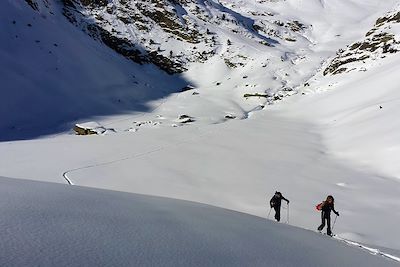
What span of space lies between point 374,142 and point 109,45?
2536 inches

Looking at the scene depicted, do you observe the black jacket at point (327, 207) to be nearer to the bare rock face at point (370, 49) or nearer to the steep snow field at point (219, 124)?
the steep snow field at point (219, 124)

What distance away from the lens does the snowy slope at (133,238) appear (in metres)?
4.29

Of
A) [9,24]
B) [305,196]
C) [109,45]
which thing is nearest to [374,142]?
[305,196]

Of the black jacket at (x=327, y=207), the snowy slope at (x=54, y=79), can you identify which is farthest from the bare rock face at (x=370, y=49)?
the black jacket at (x=327, y=207)

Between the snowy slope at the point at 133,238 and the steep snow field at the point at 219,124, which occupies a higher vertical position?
the steep snow field at the point at 219,124

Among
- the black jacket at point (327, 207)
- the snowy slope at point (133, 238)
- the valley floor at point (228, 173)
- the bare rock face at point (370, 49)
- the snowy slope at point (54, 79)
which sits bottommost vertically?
the snowy slope at point (133, 238)

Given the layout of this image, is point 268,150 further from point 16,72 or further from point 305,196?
point 16,72

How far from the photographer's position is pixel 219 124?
41094 mm

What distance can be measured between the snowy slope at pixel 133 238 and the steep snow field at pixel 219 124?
1.35 meters

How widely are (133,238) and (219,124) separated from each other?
35892 millimetres

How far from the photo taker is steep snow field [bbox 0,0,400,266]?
1673 centimetres

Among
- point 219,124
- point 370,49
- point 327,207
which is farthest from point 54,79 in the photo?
point 327,207

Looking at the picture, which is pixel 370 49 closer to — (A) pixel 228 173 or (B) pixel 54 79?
(B) pixel 54 79

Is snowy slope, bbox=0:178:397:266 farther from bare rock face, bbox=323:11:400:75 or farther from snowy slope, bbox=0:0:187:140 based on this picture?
bare rock face, bbox=323:11:400:75
